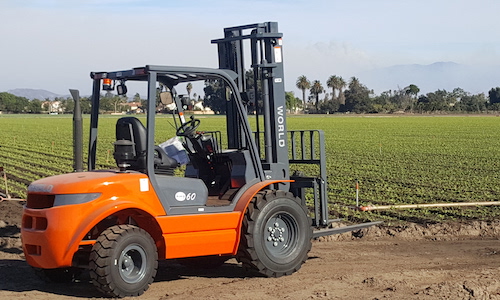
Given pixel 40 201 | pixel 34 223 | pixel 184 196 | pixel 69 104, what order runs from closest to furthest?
pixel 34 223 → pixel 40 201 → pixel 184 196 → pixel 69 104

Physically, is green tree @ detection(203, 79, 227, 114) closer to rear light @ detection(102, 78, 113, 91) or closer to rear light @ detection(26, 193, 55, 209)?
rear light @ detection(102, 78, 113, 91)

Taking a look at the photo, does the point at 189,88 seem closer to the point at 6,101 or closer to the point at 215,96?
the point at 215,96

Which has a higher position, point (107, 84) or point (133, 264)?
point (107, 84)

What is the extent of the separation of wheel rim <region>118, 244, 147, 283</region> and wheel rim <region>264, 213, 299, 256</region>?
65.0 inches

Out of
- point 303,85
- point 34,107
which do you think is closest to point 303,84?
point 303,85

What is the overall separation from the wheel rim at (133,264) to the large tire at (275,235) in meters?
1.33

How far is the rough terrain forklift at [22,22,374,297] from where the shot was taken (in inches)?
313

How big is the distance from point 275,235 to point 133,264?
1935 millimetres

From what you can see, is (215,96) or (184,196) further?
(215,96)

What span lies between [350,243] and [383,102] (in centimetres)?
13791

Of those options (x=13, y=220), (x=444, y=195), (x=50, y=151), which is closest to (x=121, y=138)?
(x=13, y=220)

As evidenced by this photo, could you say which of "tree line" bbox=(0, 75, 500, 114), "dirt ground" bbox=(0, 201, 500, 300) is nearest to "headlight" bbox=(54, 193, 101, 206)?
"dirt ground" bbox=(0, 201, 500, 300)

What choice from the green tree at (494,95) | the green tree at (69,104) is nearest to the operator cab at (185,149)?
the green tree at (69,104)

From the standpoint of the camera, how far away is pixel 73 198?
7.86 meters
